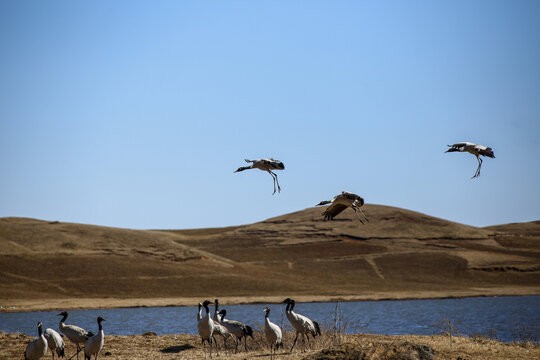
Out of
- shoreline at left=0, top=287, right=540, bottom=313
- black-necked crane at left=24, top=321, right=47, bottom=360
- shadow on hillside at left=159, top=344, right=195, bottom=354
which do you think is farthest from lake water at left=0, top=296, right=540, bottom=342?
black-necked crane at left=24, top=321, right=47, bottom=360

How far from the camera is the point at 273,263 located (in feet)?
297

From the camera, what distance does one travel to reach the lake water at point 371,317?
35.6 metres

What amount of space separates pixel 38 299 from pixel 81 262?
15.1m

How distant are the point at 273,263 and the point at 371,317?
151ft

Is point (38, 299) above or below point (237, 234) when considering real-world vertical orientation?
below

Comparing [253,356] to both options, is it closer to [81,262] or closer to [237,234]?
[81,262]

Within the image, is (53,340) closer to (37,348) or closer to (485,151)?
(37,348)

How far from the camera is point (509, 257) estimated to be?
91375mm

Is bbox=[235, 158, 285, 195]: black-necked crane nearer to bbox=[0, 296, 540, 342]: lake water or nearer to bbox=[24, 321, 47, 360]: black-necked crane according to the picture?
bbox=[24, 321, 47, 360]: black-necked crane

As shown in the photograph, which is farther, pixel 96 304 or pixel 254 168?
pixel 96 304

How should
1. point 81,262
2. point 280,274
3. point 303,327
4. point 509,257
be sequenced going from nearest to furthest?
point 303,327 < point 81,262 < point 280,274 < point 509,257

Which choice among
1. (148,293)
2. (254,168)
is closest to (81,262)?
(148,293)

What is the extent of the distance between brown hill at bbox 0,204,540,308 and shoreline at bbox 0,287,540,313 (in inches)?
7.5

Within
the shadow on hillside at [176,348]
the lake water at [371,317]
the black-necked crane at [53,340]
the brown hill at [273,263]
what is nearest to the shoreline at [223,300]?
the brown hill at [273,263]
